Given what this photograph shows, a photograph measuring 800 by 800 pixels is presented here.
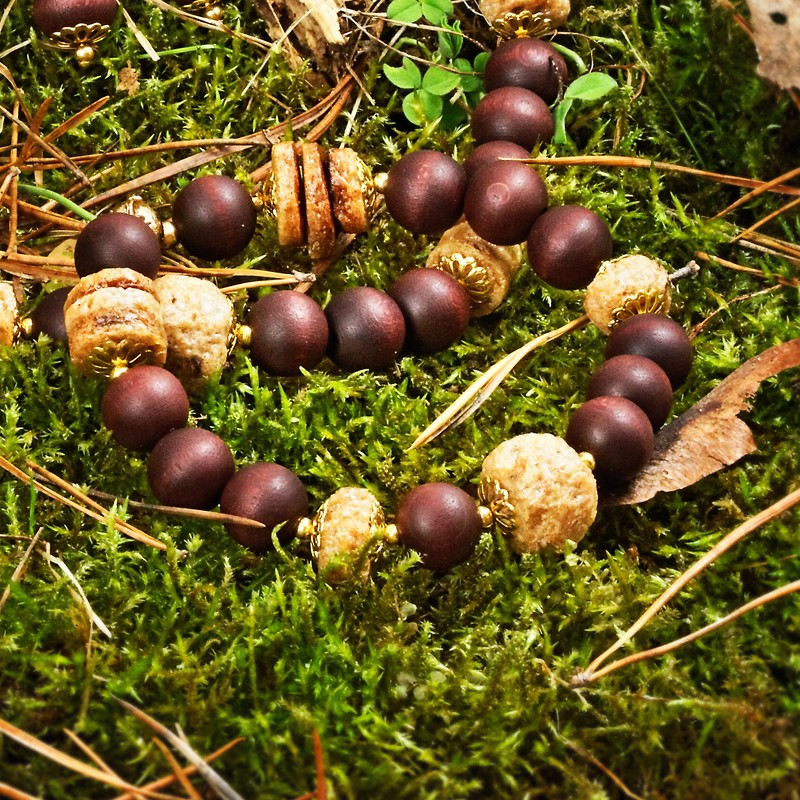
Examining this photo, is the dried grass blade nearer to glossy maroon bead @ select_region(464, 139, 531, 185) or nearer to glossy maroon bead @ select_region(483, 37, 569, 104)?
glossy maroon bead @ select_region(464, 139, 531, 185)

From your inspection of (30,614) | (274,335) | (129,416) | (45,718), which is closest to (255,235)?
(274,335)

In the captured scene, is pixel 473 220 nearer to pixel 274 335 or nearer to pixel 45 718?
pixel 274 335

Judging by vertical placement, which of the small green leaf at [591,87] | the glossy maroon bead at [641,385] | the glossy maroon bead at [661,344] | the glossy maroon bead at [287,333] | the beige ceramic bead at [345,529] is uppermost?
the small green leaf at [591,87]

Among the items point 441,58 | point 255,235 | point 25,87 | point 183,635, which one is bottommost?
point 183,635

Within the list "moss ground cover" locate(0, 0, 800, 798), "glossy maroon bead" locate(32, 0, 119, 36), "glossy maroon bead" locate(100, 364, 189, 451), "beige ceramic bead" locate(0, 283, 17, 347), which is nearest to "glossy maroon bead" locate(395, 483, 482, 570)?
"moss ground cover" locate(0, 0, 800, 798)

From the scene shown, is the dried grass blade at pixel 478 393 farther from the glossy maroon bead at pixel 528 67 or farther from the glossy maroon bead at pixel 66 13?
the glossy maroon bead at pixel 66 13

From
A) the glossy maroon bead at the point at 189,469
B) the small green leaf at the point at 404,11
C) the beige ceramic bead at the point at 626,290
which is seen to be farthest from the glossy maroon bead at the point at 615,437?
the small green leaf at the point at 404,11
